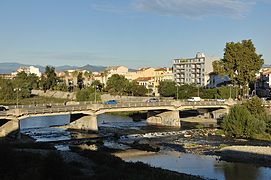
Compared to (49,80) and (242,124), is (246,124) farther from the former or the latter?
(49,80)

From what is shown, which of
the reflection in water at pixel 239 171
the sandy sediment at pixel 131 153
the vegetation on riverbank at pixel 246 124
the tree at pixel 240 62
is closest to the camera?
the reflection in water at pixel 239 171

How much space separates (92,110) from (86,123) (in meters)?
2.71

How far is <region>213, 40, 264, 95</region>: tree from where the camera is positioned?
8438cm

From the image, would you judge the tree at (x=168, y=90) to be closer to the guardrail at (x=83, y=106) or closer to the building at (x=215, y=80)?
the building at (x=215, y=80)

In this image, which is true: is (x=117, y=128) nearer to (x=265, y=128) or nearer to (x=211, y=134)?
(x=211, y=134)

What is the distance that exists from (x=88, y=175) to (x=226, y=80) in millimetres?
96729

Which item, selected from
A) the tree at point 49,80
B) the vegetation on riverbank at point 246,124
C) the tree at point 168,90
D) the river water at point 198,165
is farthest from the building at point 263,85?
the tree at point 49,80

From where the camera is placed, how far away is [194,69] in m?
140

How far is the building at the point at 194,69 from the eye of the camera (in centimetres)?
13612

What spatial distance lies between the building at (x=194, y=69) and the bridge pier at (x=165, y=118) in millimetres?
61179

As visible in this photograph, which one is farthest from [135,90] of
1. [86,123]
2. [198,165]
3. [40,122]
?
[198,165]

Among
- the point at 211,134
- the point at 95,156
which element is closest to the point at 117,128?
the point at 211,134

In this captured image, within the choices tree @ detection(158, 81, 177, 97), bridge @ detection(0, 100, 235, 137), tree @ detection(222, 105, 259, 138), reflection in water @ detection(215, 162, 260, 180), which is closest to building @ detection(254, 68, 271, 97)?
tree @ detection(158, 81, 177, 97)

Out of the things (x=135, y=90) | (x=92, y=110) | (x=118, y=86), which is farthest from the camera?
(x=118, y=86)
